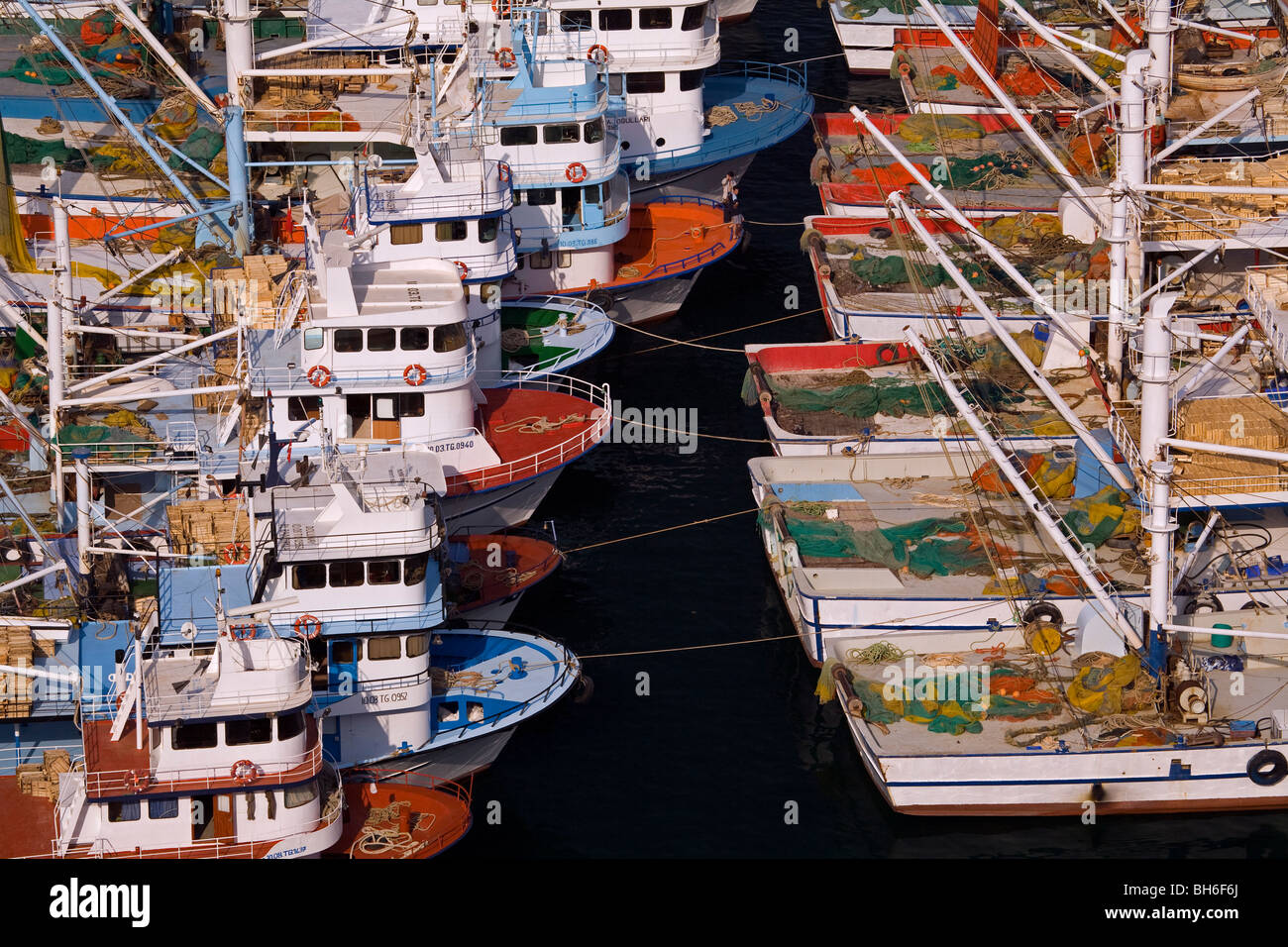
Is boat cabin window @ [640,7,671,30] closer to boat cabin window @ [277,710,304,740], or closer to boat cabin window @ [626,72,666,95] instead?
boat cabin window @ [626,72,666,95]

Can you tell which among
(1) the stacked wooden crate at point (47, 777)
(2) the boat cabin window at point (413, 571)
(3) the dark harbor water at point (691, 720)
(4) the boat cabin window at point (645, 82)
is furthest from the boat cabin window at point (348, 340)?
(4) the boat cabin window at point (645, 82)

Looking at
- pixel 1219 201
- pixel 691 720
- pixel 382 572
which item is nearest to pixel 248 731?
pixel 382 572

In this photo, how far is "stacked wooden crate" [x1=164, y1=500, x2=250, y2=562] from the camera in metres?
53.7

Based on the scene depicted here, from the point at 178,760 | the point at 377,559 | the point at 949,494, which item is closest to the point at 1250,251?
the point at 949,494

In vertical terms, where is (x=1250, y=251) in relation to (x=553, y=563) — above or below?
above

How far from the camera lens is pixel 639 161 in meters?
79.3

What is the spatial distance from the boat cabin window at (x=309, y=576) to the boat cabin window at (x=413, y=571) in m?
1.93

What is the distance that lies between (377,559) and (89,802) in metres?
9.02

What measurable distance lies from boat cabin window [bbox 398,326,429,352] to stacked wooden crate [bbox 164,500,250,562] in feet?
24.6

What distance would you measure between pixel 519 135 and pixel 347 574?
26.9 meters

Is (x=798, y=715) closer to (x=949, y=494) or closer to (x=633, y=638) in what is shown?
(x=633, y=638)

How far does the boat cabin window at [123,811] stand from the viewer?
145 feet

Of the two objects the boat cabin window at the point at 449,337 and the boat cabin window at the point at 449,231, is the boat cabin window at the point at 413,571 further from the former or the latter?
the boat cabin window at the point at 449,231
